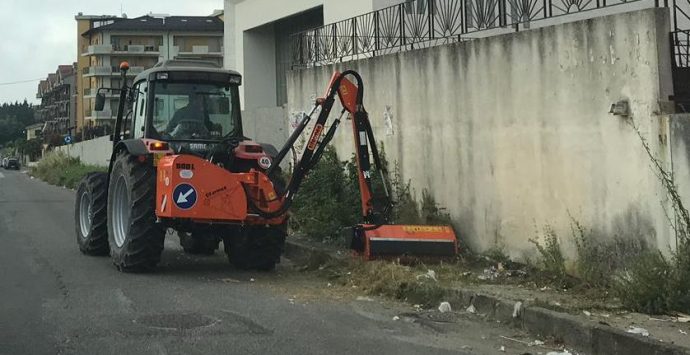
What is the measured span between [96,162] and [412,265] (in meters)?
36.1

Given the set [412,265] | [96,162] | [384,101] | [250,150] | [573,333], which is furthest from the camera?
[96,162]

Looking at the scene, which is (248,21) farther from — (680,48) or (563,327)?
(563,327)

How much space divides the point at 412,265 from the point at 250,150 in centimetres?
284

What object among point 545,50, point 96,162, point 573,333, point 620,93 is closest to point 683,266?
point 573,333

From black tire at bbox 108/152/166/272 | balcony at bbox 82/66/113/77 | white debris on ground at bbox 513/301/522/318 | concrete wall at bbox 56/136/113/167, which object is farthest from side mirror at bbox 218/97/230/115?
balcony at bbox 82/66/113/77

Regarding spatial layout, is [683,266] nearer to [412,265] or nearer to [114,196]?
[412,265]

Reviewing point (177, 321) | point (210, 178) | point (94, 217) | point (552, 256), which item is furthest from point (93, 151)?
point (552, 256)

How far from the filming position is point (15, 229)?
1603 cm

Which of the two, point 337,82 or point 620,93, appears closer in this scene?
point 620,93

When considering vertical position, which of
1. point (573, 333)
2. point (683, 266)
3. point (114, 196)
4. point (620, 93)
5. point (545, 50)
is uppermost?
point (545, 50)

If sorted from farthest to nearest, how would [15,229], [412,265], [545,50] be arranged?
[15,229], [412,265], [545,50]

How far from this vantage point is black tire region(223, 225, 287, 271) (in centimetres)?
1015

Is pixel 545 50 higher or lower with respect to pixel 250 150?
higher

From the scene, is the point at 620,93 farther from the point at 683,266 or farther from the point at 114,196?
the point at 114,196
